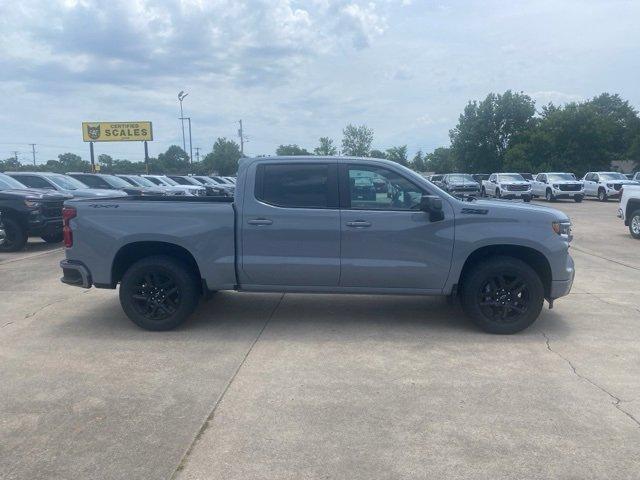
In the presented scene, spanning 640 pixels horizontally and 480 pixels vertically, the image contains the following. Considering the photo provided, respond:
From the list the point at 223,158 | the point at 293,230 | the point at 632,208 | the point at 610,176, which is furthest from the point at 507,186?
the point at 223,158

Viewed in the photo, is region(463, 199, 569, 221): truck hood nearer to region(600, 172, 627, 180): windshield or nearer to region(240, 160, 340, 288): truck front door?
region(240, 160, 340, 288): truck front door

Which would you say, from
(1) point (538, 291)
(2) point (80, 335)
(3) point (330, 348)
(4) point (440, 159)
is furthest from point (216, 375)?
(4) point (440, 159)

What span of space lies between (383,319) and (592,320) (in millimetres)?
2434

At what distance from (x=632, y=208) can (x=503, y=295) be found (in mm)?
10721

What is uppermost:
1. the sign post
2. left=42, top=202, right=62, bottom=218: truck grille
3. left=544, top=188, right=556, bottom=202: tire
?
the sign post

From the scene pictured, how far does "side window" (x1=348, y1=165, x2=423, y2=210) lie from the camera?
6008 millimetres

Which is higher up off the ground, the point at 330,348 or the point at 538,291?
the point at 538,291

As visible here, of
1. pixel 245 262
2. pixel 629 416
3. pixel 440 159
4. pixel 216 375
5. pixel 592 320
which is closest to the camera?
pixel 629 416

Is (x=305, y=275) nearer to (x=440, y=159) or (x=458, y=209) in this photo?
(x=458, y=209)

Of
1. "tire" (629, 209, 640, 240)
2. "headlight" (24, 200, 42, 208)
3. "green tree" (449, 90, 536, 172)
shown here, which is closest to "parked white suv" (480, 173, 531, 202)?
"tire" (629, 209, 640, 240)

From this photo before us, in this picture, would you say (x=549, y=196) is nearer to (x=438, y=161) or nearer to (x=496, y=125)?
(x=496, y=125)

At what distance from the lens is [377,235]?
593 centimetres

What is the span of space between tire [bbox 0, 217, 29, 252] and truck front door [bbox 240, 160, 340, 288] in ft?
27.6

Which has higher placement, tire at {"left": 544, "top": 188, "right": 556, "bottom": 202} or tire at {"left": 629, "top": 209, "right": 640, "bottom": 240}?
tire at {"left": 629, "top": 209, "right": 640, "bottom": 240}
